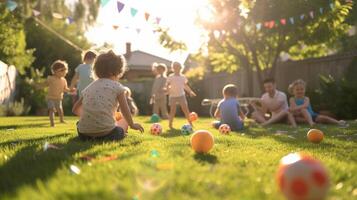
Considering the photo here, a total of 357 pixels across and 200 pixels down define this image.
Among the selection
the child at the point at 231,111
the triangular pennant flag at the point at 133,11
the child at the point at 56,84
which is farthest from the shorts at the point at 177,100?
the triangular pennant flag at the point at 133,11

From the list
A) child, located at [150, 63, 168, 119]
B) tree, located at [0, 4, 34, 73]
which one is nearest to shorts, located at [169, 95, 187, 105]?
child, located at [150, 63, 168, 119]

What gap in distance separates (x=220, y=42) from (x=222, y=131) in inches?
447

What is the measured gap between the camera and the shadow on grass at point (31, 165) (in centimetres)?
276

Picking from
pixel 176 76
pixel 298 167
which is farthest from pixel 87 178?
pixel 176 76

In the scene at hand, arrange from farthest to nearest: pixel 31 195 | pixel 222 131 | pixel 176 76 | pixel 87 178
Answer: pixel 176 76 → pixel 222 131 → pixel 87 178 → pixel 31 195

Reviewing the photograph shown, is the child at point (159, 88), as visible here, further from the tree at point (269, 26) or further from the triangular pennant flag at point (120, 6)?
the tree at point (269, 26)

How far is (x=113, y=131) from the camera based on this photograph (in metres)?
5.36

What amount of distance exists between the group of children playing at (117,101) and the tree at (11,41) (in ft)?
22.8

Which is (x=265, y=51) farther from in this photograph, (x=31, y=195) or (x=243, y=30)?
(x=31, y=195)

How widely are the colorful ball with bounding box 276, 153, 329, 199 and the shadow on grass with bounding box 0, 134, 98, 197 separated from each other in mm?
1588

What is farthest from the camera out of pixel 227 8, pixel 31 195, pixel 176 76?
pixel 227 8

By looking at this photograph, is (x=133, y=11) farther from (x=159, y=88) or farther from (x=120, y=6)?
(x=159, y=88)

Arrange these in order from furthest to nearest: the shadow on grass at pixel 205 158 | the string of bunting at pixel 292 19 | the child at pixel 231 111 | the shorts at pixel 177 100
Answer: the string of bunting at pixel 292 19, the shorts at pixel 177 100, the child at pixel 231 111, the shadow on grass at pixel 205 158

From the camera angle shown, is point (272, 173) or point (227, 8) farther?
point (227, 8)
